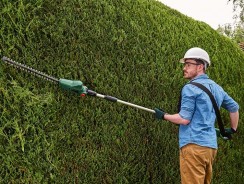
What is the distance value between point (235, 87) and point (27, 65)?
16.0 feet

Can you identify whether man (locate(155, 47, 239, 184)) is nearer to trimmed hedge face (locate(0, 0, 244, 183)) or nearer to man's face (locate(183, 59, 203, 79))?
man's face (locate(183, 59, 203, 79))

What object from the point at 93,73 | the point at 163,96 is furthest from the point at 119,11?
the point at 163,96

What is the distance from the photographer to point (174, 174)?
5.41 m

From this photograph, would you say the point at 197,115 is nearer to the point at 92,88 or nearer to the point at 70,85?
the point at 92,88

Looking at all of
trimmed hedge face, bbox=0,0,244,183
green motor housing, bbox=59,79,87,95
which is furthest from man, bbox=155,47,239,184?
green motor housing, bbox=59,79,87,95

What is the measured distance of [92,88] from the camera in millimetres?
4188

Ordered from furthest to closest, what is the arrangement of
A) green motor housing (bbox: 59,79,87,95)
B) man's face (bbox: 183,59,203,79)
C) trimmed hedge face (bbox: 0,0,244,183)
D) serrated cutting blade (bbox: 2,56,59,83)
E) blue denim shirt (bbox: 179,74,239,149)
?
man's face (bbox: 183,59,203,79)
blue denim shirt (bbox: 179,74,239,149)
green motor housing (bbox: 59,79,87,95)
trimmed hedge face (bbox: 0,0,244,183)
serrated cutting blade (bbox: 2,56,59,83)

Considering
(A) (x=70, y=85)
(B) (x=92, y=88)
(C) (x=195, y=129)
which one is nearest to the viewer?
(A) (x=70, y=85)

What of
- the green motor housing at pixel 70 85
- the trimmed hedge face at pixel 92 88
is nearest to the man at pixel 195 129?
the trimmed hedge face at pixel 92 88

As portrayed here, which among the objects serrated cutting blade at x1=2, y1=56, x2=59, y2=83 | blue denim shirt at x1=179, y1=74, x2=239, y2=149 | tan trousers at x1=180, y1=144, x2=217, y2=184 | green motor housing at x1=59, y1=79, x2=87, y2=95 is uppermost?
serrated cutting blade at x1=2, y1=56, x2=59, y2=83

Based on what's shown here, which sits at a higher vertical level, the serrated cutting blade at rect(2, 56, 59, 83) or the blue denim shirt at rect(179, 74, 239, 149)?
the serrated cutting blade at rect(2, 56, 59, 83)

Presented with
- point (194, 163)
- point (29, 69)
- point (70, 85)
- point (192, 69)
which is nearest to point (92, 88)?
point (70, 85)

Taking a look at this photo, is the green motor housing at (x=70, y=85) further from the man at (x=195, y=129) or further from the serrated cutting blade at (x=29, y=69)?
the man at (x=195, y=129)

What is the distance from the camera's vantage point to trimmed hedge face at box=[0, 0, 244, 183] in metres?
3.40
